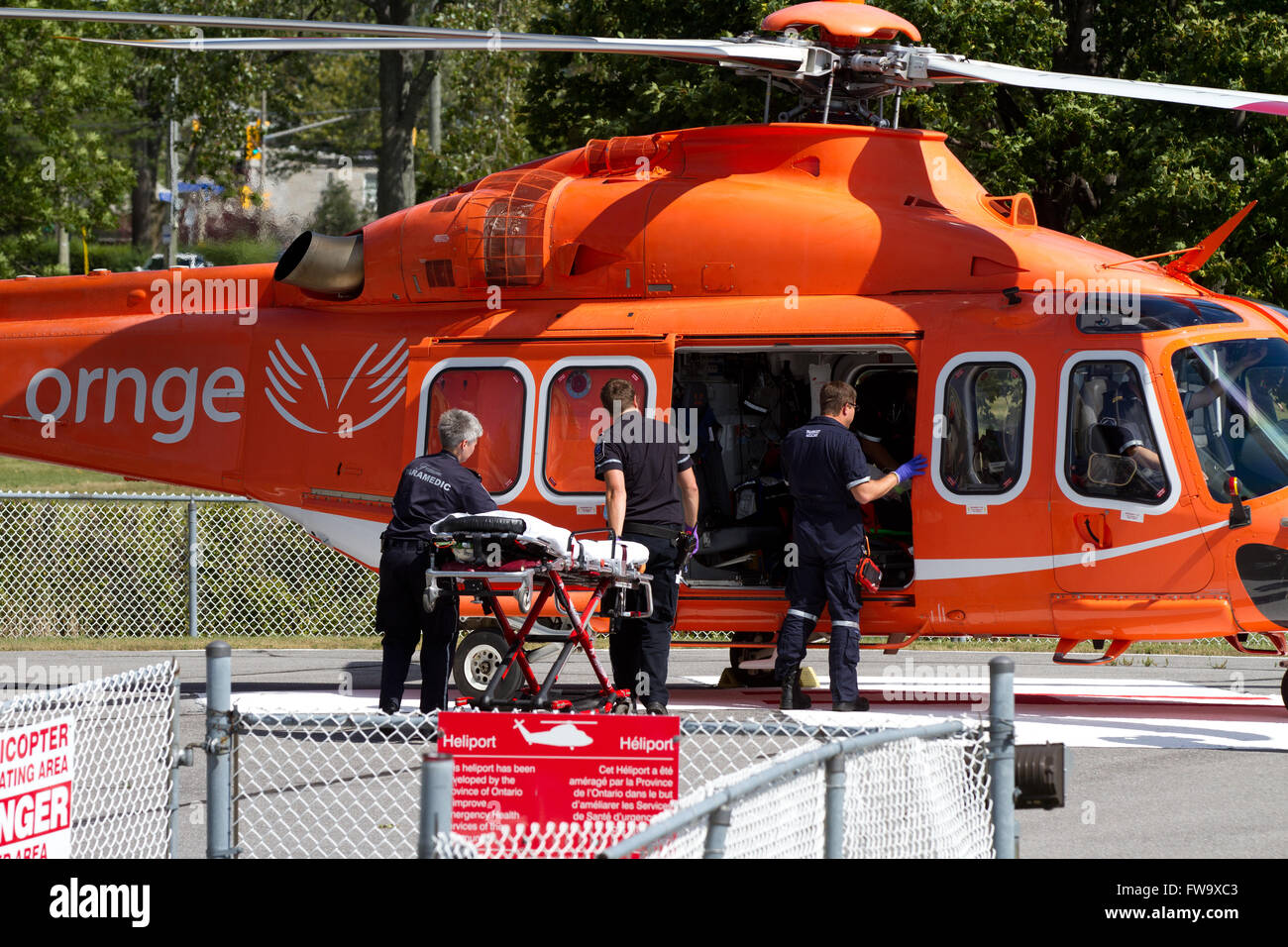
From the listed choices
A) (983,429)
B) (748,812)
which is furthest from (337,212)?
(748,812)

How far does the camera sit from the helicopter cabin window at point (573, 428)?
10.7 metres

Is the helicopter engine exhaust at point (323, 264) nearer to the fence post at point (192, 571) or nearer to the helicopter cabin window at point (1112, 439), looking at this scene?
the fence post at point (192, 571)

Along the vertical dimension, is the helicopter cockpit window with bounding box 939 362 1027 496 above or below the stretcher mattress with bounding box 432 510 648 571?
above

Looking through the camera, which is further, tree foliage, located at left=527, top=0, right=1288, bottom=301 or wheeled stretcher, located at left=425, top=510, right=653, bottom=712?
tree foliage, located at left=527, top=0, right=1288, bottom=301

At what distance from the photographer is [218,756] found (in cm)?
523

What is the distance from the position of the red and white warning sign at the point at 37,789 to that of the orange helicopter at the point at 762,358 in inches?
186

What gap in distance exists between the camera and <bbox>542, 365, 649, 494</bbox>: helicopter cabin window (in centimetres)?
1073

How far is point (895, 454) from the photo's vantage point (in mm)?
11438

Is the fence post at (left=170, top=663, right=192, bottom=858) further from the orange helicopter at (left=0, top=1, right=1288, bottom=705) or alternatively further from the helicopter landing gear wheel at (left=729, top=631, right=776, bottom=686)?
the helicopter landing gear wheel at (left=729, top=631, right=776, bottom=686)

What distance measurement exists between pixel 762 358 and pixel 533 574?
439cm

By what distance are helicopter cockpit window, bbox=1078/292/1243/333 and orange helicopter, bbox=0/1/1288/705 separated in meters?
0.02

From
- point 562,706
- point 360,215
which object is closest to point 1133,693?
point 562,706

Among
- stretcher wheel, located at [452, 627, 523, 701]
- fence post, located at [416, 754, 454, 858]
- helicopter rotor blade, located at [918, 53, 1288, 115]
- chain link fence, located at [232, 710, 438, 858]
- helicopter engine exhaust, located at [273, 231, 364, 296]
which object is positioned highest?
helicopter rotor blade, located at [918, 53, 1288, 115]

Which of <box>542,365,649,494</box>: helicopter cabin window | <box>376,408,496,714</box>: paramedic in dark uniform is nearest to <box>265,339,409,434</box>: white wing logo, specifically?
<box>542,365,649,494</box>: helicopter cabin window
